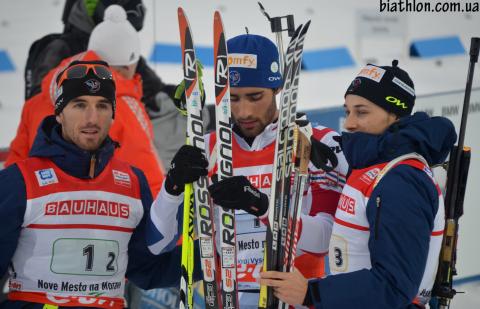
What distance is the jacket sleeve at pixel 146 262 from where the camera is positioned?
10.5ft

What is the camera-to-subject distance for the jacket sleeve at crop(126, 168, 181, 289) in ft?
10.5

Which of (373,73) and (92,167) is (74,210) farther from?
(373,73)

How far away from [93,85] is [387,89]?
1117mm

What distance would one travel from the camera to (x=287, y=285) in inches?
106

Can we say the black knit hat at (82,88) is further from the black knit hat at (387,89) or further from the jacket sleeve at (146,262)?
the black knit hat at (387,89)

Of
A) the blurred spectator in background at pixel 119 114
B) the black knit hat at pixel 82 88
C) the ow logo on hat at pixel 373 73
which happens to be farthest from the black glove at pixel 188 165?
the blurred spectator in background at pixel 119 114

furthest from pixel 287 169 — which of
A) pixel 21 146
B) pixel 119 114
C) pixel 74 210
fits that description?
pixel 21 146

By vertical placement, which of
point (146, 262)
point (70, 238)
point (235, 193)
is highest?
point (235, 193)

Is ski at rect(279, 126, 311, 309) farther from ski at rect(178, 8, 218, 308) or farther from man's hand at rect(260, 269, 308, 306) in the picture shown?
ski at rect(178, 8, 218, 308)

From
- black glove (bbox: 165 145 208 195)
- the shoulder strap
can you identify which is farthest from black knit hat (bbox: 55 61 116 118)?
the shoulder strap

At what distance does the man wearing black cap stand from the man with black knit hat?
65 cm

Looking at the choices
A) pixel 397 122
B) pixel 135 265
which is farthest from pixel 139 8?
pixel 397 122

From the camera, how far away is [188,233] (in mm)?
3016

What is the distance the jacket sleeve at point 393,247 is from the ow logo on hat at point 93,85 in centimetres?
117
